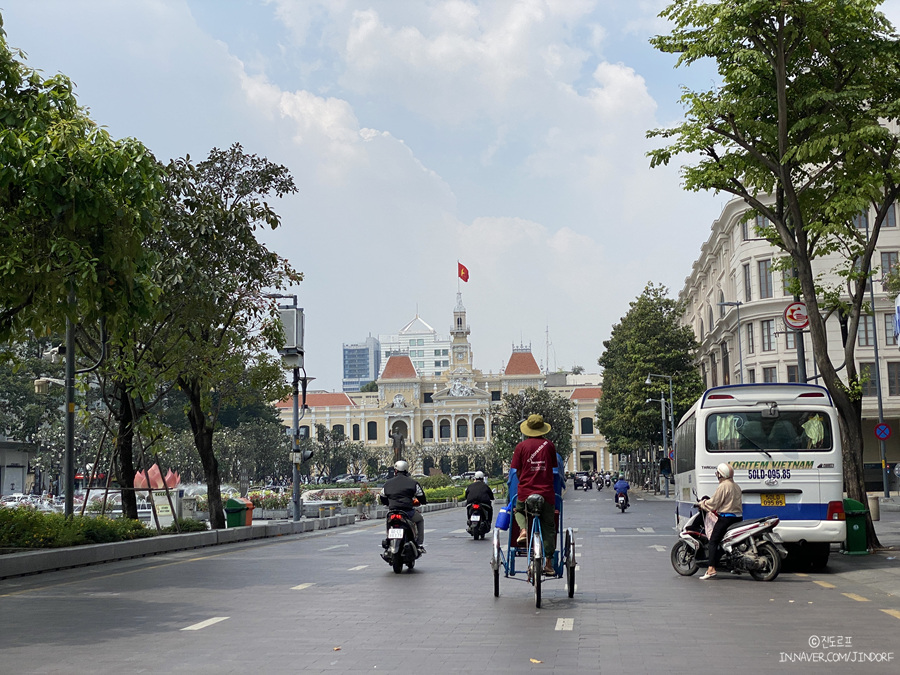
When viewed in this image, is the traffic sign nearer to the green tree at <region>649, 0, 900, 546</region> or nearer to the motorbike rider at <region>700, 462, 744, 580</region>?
the green tree at <region>649, 0, 900, 546</region>

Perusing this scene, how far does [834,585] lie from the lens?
13602 millimetres

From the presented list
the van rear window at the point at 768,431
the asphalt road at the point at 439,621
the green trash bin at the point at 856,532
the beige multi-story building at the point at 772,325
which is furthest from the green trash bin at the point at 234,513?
the beige multi-story building at the point at 772,325

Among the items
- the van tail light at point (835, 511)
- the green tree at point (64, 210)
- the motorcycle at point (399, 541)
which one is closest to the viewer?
the green tree at point (64, 210)

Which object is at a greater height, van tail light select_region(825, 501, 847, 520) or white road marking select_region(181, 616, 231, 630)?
van tail light select_region(825, 501, 847, 520)

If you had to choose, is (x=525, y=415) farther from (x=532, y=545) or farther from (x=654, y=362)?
(x=532, y=545)

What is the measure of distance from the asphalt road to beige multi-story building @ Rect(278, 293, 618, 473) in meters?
146

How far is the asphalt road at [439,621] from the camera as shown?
Answer: 786 cm

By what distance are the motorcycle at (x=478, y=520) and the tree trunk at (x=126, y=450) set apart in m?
8.00

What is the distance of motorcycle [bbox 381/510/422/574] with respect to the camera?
15586 mm

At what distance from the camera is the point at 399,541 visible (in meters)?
15.6

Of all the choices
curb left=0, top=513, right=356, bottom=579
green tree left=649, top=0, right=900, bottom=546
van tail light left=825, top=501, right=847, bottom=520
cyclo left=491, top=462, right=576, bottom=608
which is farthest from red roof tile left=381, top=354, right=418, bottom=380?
cyclo left=491, top=462, right=576, bottom=608

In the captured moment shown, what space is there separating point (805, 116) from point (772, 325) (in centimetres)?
4448

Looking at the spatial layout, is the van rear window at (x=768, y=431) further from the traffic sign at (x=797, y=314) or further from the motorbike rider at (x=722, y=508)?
the traffic sign at (x=797, y=314)

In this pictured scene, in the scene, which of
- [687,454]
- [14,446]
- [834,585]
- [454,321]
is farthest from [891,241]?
[454,321]
